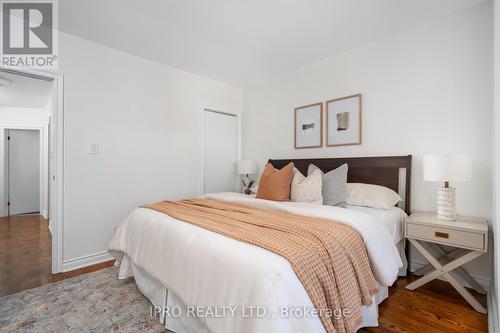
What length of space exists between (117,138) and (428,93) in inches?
135

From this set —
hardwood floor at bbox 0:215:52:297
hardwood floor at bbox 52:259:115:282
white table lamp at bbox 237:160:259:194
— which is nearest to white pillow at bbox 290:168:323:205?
white table lamp at bbox 237:160:259:194

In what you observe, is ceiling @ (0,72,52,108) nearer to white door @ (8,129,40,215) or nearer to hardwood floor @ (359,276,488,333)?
white door @ (8,129,40,215)

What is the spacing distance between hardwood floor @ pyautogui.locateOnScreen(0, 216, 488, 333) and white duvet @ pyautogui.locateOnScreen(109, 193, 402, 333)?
36 cm

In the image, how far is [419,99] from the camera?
2291mm

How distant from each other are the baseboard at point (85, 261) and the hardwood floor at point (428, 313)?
2713 mm

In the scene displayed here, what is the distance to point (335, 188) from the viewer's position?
2318 mm

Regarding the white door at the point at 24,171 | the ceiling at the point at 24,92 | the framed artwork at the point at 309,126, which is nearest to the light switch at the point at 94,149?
the ceiling at the point at 24,92

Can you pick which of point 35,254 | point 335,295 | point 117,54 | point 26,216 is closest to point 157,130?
point 117,54

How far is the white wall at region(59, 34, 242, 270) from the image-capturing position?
2486 mm

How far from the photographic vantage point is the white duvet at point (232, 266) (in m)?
0.91

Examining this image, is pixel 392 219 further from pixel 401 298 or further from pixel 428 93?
pixel 428 93

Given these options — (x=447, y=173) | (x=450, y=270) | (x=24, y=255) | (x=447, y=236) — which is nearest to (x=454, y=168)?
(x=447, y=173)

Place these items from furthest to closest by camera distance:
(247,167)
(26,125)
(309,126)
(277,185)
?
(26,125)
(247,167)
(309,126)
(277,185)

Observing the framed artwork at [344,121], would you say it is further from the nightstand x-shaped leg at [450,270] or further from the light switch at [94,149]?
the light switch at [94,149]
